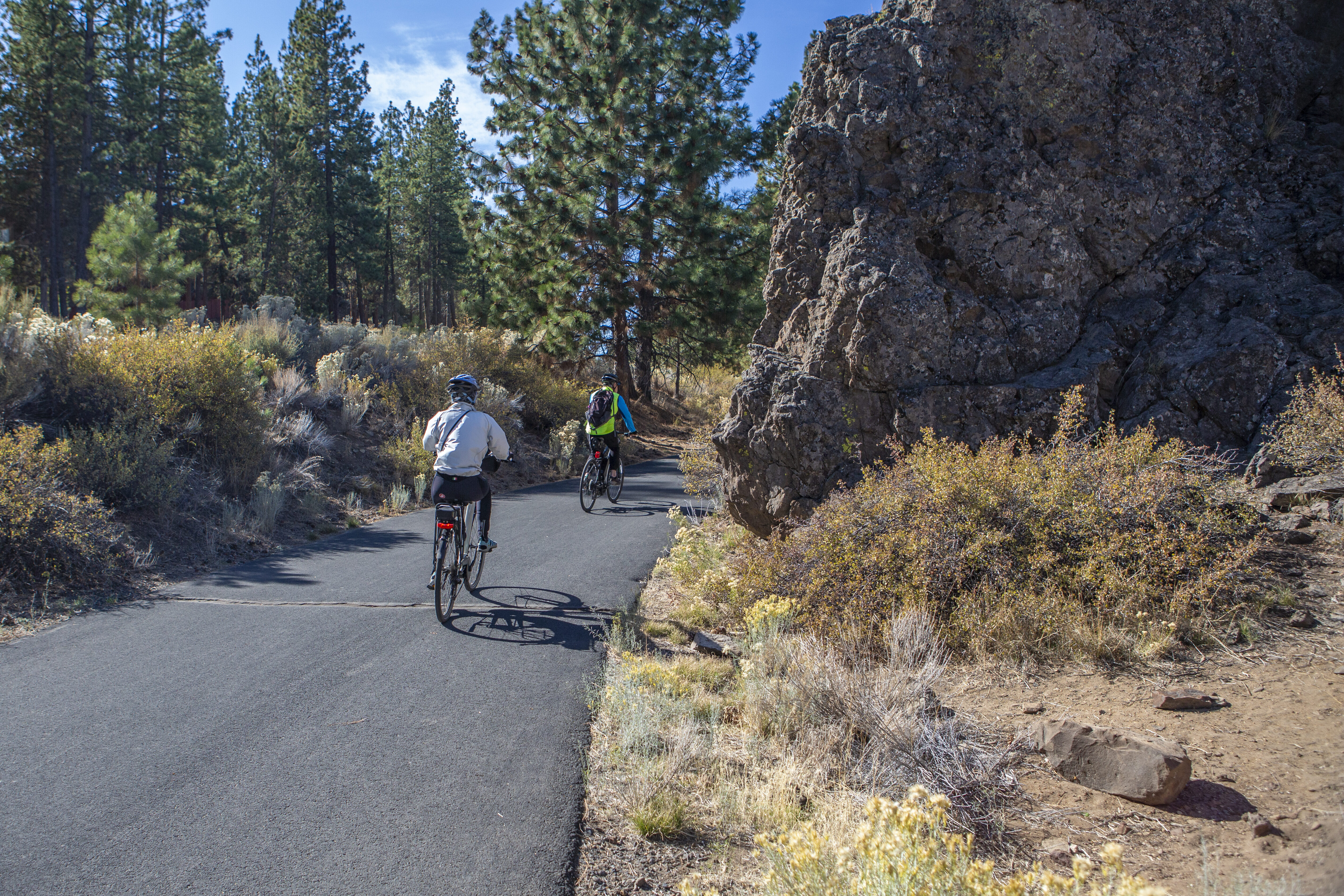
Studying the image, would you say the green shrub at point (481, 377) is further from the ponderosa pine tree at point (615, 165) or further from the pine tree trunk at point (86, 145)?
the pine tree trunk at point (86, 145)

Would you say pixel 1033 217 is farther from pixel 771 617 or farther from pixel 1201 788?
pixel 1201 788

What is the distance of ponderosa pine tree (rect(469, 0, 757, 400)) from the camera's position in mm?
20516

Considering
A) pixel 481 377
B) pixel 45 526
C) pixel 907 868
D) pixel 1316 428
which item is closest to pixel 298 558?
pixel 45 526

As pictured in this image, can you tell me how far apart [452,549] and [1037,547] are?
16.2 feet

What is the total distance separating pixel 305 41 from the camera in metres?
37.1

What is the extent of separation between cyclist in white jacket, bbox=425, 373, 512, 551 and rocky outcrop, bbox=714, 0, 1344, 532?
235 centimetres

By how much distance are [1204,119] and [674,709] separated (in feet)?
24.2

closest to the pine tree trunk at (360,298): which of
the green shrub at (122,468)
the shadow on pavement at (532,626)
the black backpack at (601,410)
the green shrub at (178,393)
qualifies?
the green shrub at (178,393)

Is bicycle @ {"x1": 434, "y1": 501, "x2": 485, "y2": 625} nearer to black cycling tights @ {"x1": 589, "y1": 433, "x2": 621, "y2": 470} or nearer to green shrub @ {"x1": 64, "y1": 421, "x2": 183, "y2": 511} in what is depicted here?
green shrub @ {"x1": 64, "y1": 421, "x2": 183, "y2": 511}

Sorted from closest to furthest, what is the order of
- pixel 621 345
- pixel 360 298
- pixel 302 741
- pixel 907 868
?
1. pixel 907 868
2. pixel 302 741
3. pixel 621 345
4. pixel 360 298

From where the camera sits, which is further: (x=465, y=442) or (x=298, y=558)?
(x=298, y=558)

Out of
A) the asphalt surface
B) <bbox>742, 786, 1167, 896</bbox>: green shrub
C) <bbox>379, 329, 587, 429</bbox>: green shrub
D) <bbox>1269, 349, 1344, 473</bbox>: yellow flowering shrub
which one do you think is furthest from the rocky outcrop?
<bbox>379, 329, 587, 429</bbox>: green shrub

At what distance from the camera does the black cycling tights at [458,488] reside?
7020 mm

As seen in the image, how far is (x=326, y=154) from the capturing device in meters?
39.5
